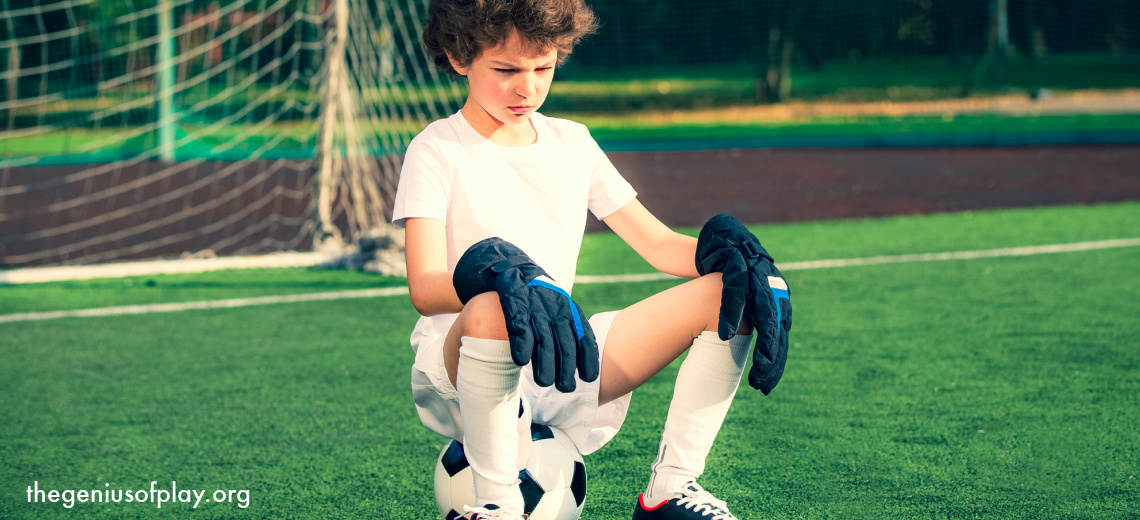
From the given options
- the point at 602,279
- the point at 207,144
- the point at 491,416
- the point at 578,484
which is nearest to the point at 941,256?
the point at 602,279

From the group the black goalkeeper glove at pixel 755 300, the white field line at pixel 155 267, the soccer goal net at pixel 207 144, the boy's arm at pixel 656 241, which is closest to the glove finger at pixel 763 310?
the black goalkeeper glove at pixel 755 300

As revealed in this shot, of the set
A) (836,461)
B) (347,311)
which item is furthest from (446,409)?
(347,311)

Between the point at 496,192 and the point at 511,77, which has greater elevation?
the point at 511,77

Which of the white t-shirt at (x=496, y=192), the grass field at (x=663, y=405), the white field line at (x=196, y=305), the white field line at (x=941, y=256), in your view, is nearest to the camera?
the white t-shirt at (x=496, y=192)

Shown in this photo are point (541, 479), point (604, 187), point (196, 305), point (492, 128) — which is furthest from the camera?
point (196, 305)

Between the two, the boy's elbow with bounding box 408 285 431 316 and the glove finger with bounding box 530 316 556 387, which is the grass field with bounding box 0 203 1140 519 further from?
the glove finger with bounding box 530 316 556 387

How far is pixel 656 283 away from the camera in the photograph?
5.26 metres

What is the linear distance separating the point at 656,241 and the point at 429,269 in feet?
1.79

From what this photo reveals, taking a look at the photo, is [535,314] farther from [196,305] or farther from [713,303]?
[196,305]

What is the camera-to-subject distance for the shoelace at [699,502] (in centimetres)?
203

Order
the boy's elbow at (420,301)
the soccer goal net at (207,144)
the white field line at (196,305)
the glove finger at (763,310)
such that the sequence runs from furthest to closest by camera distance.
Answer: the soccer goal net at (207,144) → the white field line at (196,305) → the boy's elbow at (420,301) → the glove finger at (763,310)

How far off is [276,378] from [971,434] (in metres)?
2.27

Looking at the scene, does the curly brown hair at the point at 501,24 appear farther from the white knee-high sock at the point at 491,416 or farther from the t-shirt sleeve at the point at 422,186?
the white knee-high sock at the point at 491,416

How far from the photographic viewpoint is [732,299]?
194 centimetres
